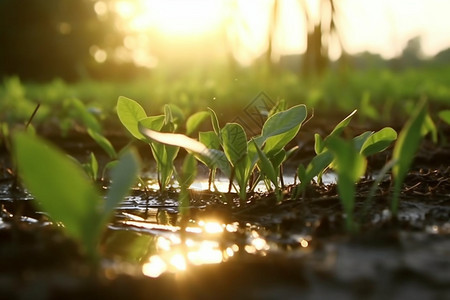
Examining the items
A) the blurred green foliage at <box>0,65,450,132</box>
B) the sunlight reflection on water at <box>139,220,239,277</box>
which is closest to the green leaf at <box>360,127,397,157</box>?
the sunlight reflection on water at <box>139,220,239,277</box>

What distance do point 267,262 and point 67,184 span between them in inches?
11.6

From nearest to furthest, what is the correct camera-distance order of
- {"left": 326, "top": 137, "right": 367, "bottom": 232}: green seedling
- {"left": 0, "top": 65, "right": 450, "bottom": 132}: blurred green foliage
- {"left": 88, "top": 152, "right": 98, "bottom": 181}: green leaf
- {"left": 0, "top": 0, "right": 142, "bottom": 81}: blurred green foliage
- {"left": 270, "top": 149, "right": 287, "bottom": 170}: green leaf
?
{"left": 326, "top": 137, "right": 367, "bottom": 232}: green seedling < {"left": 270, "top": 149, "right": 287, "bottom": 170}: green leaf < {"left": 88, "top": 152, "right": 98, "bottom": 181}: green leaf < {"left": 0, "top": 65, "right": 450, "bottom": 132}: blurred green foliage < {"left": 0, "top": 0, "right": 142, "bottom": 81}: blurred green foliage

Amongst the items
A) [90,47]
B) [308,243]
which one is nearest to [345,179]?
[308,243]

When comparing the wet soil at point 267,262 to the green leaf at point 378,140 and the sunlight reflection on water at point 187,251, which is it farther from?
the green leaf at point 378,140

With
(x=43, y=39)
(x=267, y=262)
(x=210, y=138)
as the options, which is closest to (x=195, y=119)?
(x=210, y=138)

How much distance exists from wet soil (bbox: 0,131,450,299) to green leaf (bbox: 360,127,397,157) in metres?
0.13

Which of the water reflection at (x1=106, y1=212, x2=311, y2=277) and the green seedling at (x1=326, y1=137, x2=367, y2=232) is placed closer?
the green seedling at (x1=326, y1=137, x2=367, y2=232)

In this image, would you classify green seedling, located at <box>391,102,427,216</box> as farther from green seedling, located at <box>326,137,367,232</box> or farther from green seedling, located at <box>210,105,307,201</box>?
green seedling, located at <box>210,105,307,201</box>

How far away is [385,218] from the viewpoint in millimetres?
1149

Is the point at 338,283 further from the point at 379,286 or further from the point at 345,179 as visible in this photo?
the point at 345,179

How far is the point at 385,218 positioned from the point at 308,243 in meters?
0.20

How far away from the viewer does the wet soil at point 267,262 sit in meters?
0.69

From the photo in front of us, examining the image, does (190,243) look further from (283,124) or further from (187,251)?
Result: (283,124)

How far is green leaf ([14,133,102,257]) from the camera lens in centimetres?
69
